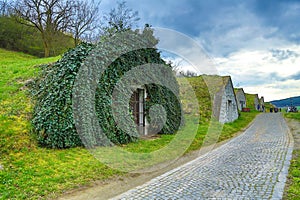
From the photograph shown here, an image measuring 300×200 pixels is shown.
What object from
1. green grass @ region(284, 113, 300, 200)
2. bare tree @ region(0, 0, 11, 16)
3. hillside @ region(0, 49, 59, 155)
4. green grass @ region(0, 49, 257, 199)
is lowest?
green grass @ region(284, 113, 300, 200)

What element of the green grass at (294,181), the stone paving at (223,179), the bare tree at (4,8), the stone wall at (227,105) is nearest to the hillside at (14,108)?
the stone paving at (223,179)

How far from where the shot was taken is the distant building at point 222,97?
726 inches

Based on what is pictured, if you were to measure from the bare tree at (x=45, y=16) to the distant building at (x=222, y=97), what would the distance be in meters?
16.1

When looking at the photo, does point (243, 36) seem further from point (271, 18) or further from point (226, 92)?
point (226, 92)

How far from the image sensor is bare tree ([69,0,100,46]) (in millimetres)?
25016

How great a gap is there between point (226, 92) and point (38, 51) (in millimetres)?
20155

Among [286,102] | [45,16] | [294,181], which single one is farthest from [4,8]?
[286,102]

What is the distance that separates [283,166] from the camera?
6805 millimetres

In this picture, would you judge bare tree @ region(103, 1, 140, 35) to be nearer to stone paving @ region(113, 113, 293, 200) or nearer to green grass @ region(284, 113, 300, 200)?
stone paving @ region(113, 113, 293, 200)

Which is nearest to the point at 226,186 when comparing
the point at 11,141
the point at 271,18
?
the point at 11,141

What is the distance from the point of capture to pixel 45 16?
2302cm

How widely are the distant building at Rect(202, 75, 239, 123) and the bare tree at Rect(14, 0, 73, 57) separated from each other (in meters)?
16.1

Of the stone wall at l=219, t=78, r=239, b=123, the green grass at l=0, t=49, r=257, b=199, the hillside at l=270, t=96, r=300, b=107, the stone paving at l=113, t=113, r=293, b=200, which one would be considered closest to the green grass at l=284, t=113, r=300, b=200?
the stone paving at l=113, t=113, r=293, b=200

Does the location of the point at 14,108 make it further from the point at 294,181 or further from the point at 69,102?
the point at 294,181
